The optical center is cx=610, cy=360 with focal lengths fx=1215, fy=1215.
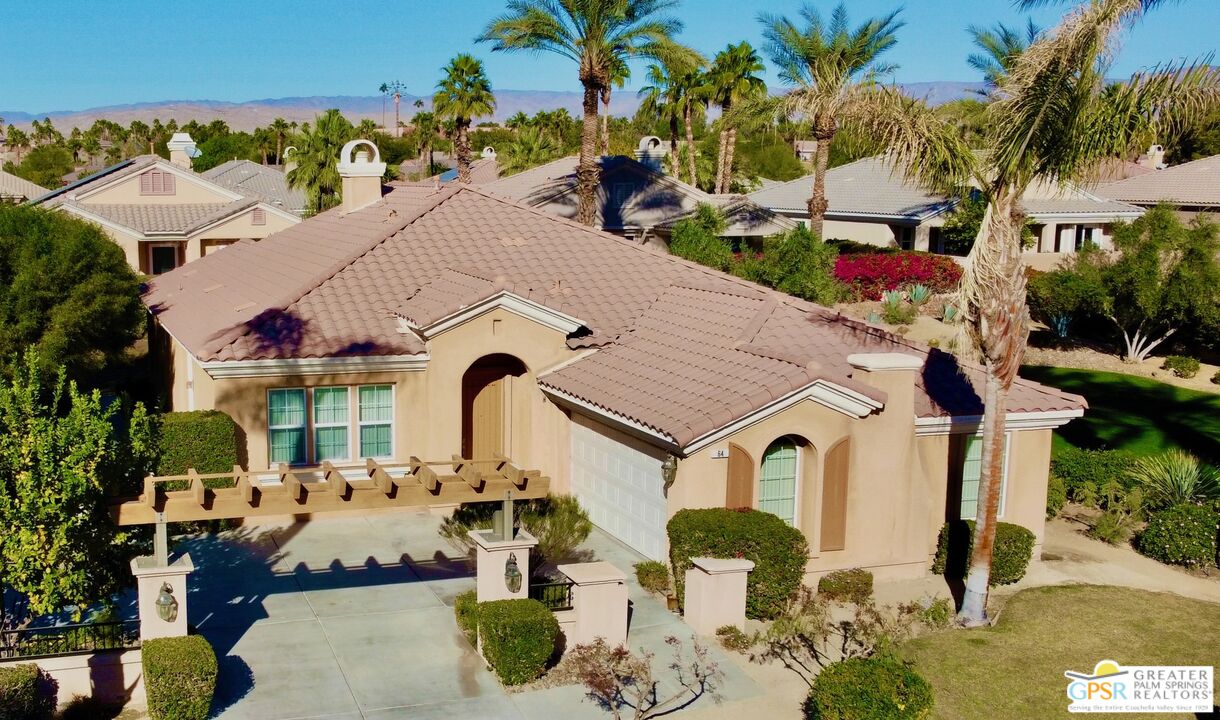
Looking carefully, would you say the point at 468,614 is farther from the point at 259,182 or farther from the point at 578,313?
the point at 259,182

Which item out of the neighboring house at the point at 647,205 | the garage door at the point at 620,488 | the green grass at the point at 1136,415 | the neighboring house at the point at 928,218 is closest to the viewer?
the garage door at the point at 620,488

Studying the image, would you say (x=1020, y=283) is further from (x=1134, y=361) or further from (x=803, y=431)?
(x=1134, y=361)

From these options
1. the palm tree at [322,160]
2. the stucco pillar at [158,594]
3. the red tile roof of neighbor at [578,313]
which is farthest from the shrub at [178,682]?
the palm tree at [322,160]

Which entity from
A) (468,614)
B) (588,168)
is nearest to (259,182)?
(588,168)

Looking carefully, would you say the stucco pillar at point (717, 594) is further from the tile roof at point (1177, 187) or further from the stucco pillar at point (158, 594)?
the tile roof at point (1177, 187)

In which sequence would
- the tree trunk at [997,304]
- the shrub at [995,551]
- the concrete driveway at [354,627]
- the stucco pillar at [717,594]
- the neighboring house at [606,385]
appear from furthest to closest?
the shrub at [995,551] < the neighboring house at [606,385] < the stucco pillar at [717,594] < the tree trunk at [997,304] < the concrete driveway at [354,627]

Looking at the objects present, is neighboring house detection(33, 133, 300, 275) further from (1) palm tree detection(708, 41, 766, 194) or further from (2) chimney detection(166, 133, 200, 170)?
(1) palm tree detection(708, 41, 766, 194)
